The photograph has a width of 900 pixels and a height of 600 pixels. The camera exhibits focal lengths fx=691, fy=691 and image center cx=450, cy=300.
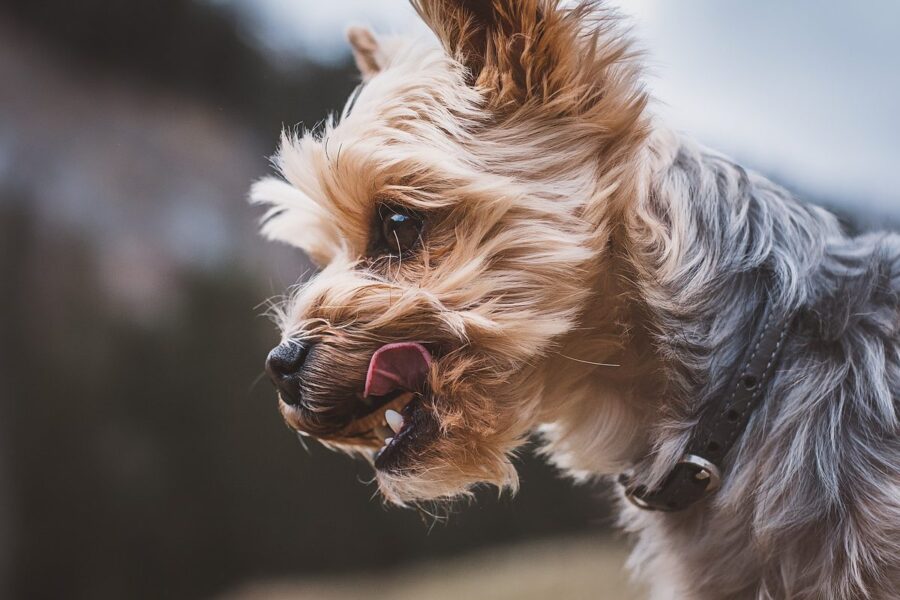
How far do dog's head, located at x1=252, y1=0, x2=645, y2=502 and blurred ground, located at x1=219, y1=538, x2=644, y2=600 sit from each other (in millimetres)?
649

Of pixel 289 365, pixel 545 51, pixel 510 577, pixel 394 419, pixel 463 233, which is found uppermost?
pixel 545 51

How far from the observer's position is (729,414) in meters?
0.86

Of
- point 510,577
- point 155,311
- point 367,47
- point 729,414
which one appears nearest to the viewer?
point 729,414

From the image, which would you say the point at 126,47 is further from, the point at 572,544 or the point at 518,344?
the point at 572,544

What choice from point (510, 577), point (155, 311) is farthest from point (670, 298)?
point (155, 311)

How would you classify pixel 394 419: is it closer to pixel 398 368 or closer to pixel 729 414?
pixel 398 368

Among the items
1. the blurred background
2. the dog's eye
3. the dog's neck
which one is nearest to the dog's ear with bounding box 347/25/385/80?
the blurred background

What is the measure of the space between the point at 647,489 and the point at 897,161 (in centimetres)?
78

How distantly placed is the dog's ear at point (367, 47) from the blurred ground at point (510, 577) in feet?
3.41

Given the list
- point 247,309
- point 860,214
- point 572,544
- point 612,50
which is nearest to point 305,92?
point 247,309

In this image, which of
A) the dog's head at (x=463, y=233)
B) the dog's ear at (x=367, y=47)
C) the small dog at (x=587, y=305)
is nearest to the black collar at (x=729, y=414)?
the small dog at (x=587, y=305)

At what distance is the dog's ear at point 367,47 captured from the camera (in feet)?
3.68

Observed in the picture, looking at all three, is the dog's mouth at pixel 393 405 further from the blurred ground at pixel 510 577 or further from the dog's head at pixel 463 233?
the blurred ground at pixel 510 577

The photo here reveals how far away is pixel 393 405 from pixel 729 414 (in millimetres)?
431
